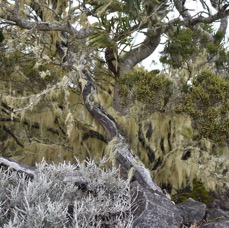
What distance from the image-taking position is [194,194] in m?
4.34

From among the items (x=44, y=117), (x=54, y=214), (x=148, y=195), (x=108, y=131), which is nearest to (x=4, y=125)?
(x=44, y=117)

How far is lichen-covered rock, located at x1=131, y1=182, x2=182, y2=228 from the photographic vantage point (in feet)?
8.15

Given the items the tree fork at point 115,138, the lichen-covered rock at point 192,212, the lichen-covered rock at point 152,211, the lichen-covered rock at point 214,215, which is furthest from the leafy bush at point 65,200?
the tree fork at point 115,138

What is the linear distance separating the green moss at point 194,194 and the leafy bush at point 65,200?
1708 millimetres

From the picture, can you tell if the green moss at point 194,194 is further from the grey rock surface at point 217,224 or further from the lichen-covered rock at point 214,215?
the grey rock surface at point 217,224

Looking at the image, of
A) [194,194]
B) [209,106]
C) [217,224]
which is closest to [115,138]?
[209,106]

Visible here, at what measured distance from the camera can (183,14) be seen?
179 inches

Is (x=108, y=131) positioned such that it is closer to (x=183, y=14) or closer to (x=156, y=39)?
(x=156, y=39)

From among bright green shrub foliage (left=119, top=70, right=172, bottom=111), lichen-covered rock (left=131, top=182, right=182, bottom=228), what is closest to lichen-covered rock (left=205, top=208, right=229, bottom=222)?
lichen-covered rock (left=131, top=182, right=182, bottom=228)

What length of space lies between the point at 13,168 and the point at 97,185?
2.54 ft

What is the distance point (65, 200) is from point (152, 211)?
60 cm

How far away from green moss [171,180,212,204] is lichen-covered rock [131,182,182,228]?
5.02ft

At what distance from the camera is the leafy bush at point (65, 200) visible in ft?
6.55

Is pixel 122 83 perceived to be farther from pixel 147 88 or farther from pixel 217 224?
pixel 217 224
